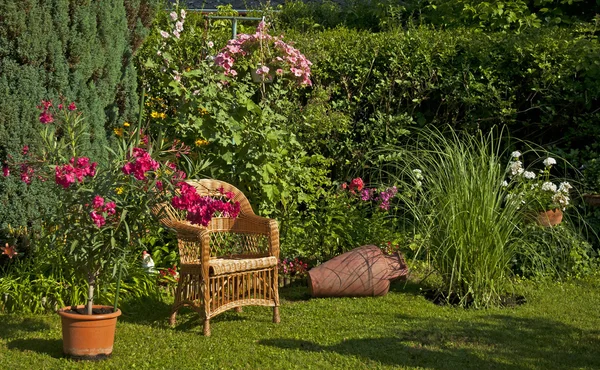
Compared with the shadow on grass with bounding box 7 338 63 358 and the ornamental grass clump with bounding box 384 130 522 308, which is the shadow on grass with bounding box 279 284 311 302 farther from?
the shadow on grass with bounding box 7 338 63 358

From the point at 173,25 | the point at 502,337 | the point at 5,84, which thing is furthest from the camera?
the point at 173,25

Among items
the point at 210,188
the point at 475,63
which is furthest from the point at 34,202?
the point at 475,63

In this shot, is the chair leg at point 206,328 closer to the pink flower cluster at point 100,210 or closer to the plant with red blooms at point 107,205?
the plant with red blooms at point 107,205

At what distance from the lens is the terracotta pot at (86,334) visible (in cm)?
444

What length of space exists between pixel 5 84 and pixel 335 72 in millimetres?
3243

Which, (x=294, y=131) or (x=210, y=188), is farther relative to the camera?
(x=294, y=131)

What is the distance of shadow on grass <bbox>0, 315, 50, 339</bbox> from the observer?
4949 millimetres

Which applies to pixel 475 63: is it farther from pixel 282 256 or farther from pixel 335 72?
pixel 282 256

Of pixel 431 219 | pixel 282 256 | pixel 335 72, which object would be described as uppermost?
pixel 335 72

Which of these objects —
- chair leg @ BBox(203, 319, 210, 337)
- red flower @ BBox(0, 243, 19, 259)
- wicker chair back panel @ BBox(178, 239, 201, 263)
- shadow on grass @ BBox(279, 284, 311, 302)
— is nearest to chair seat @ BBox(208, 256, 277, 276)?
wicker chair back panel @ BBox(178, 239, 201, 263)

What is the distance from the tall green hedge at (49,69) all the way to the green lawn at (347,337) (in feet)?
3.03

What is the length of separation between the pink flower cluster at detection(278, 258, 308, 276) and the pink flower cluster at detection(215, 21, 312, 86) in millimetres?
1668

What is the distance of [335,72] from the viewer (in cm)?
774

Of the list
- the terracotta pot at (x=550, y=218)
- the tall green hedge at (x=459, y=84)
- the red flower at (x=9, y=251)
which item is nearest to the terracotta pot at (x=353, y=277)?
the terracotta pot at (x=550, y=218)
